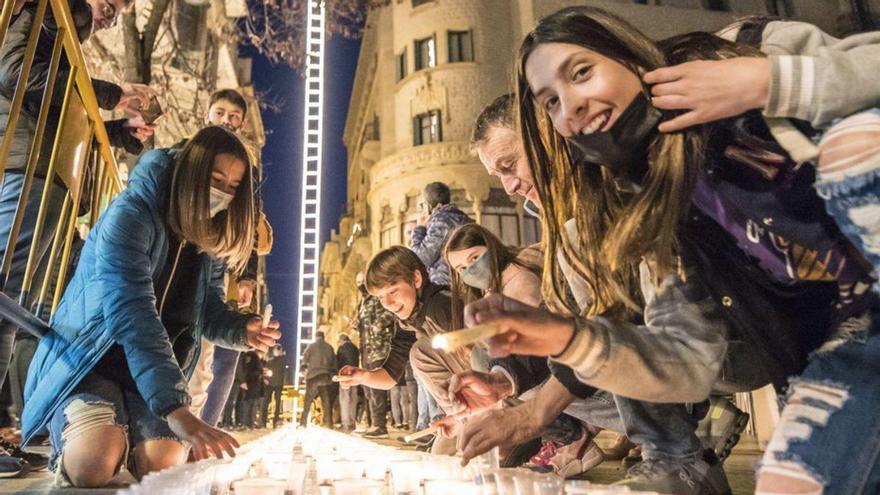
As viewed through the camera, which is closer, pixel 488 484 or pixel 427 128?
pixel 488 484

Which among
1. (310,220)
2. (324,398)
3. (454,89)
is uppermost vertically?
(454,89)

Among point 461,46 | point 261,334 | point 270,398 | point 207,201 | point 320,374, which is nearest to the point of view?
point 207,201

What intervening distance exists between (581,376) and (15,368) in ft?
11.8

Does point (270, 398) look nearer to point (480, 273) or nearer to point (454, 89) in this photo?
point (454, 89)

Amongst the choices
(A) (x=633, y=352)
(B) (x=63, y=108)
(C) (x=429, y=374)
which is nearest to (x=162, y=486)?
(A) (x=633, y=352)

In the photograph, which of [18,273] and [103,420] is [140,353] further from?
[18,273]

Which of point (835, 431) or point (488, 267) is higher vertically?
point (488, 267)

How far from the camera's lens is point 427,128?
20016 mm

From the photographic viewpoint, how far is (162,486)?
1.14 metres

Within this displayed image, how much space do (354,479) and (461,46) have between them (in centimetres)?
1972

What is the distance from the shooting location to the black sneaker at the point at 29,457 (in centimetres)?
309

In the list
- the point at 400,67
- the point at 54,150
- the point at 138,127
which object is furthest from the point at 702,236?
the point at 400,67

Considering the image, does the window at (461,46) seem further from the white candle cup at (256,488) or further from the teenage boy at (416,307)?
the white candle cup at (256,488)

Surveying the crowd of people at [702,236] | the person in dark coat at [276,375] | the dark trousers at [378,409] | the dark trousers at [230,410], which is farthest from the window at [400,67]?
the crowd of people at [702,236]
